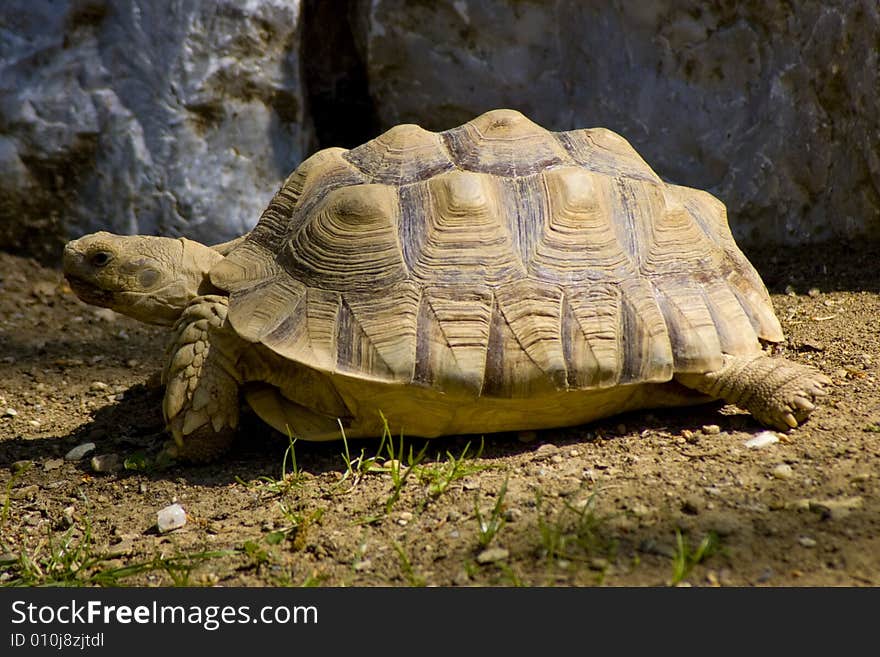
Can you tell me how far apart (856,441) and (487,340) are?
1.30 metres

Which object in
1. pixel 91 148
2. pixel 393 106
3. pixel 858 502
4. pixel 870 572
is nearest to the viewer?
pixel 870 572

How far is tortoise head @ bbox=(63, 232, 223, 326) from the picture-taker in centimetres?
391

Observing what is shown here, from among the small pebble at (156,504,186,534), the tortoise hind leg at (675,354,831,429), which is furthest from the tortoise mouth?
the tortoise hind leg at (675,354,831,429)

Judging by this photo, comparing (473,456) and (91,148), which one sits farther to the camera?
(91,148)

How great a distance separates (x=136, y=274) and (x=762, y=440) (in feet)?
8.57

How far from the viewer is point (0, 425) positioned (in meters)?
4.19

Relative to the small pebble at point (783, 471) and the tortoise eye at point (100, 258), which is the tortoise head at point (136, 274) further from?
the small pebble at point (783, 471)

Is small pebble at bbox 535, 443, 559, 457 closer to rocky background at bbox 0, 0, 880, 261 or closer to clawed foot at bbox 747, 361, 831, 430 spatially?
clawed foot at bbox 747, 361, 831, 430

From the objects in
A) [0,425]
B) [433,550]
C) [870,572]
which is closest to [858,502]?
[870,572]

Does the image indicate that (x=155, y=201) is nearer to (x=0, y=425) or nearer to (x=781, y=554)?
(x=0, y=425)

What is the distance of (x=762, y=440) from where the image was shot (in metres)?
3.25

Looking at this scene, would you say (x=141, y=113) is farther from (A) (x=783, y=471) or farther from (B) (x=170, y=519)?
(A) (x=783, y=471)

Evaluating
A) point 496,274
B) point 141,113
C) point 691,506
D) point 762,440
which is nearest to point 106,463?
point 496,274

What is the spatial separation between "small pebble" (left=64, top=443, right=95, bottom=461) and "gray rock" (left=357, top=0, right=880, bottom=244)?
3197mm
